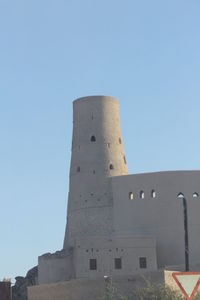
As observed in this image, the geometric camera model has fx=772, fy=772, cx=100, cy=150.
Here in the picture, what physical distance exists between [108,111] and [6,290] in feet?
104

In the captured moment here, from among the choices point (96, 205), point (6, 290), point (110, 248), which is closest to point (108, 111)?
point (96, 205)

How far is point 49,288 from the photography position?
37531 mm

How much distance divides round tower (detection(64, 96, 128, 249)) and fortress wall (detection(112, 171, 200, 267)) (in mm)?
1115

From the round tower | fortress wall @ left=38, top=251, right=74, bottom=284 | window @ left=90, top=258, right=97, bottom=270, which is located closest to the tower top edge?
the round tower

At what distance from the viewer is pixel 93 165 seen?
45781 mm

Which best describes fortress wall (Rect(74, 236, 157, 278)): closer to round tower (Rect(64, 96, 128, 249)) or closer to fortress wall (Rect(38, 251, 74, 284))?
fortress wall (Rect(38, 251, 74, 284))

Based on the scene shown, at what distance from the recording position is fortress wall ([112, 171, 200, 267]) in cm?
4353

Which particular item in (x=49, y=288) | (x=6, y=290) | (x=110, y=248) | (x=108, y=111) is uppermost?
(x=108, y=111)

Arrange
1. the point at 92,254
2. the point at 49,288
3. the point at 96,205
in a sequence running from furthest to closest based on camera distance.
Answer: the point at 96,205, the point at 92,254, the point at 49,288

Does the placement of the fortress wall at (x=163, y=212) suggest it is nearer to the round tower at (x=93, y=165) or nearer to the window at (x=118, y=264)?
the round tower at (x=93, y=165)

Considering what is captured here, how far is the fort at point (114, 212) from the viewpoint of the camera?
41625mm

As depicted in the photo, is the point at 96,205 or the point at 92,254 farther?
the point at 96,205

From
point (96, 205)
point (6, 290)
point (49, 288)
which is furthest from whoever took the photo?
point (96, 205)

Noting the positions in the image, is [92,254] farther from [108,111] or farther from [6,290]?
[6,290]
